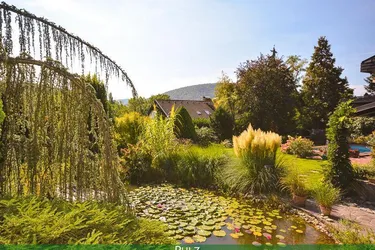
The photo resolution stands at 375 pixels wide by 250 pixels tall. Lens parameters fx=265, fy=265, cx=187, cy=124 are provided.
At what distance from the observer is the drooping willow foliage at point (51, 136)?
7.73 ft

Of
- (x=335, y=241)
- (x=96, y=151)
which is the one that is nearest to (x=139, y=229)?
(x=96, y=151)

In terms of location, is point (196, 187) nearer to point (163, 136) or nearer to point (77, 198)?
point (163, 136)

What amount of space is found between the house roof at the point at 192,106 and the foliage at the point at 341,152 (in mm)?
20595

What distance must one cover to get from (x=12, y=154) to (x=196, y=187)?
5.54 m

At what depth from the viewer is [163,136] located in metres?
8.70

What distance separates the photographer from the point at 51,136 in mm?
2471

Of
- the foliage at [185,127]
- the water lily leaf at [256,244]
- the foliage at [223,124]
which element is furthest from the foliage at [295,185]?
the foliage at [223,124]

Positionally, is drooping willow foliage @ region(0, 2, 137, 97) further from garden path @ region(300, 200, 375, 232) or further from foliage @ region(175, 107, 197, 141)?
foliage @ region(175, 107, 197, 141)

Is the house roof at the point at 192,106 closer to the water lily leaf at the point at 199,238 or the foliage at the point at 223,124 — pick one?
the foliage at the point at 223,124

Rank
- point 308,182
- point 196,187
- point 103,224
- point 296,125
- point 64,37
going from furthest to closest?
A: point 296,125, point 196,187, point 308,182, point 64,37, point 103,224

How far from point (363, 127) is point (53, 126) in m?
17.1

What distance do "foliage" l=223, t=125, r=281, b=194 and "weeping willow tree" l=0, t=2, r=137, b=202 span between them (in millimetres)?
4417

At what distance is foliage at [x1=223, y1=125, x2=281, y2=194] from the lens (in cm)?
633

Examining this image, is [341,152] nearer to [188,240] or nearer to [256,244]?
[256,244]
